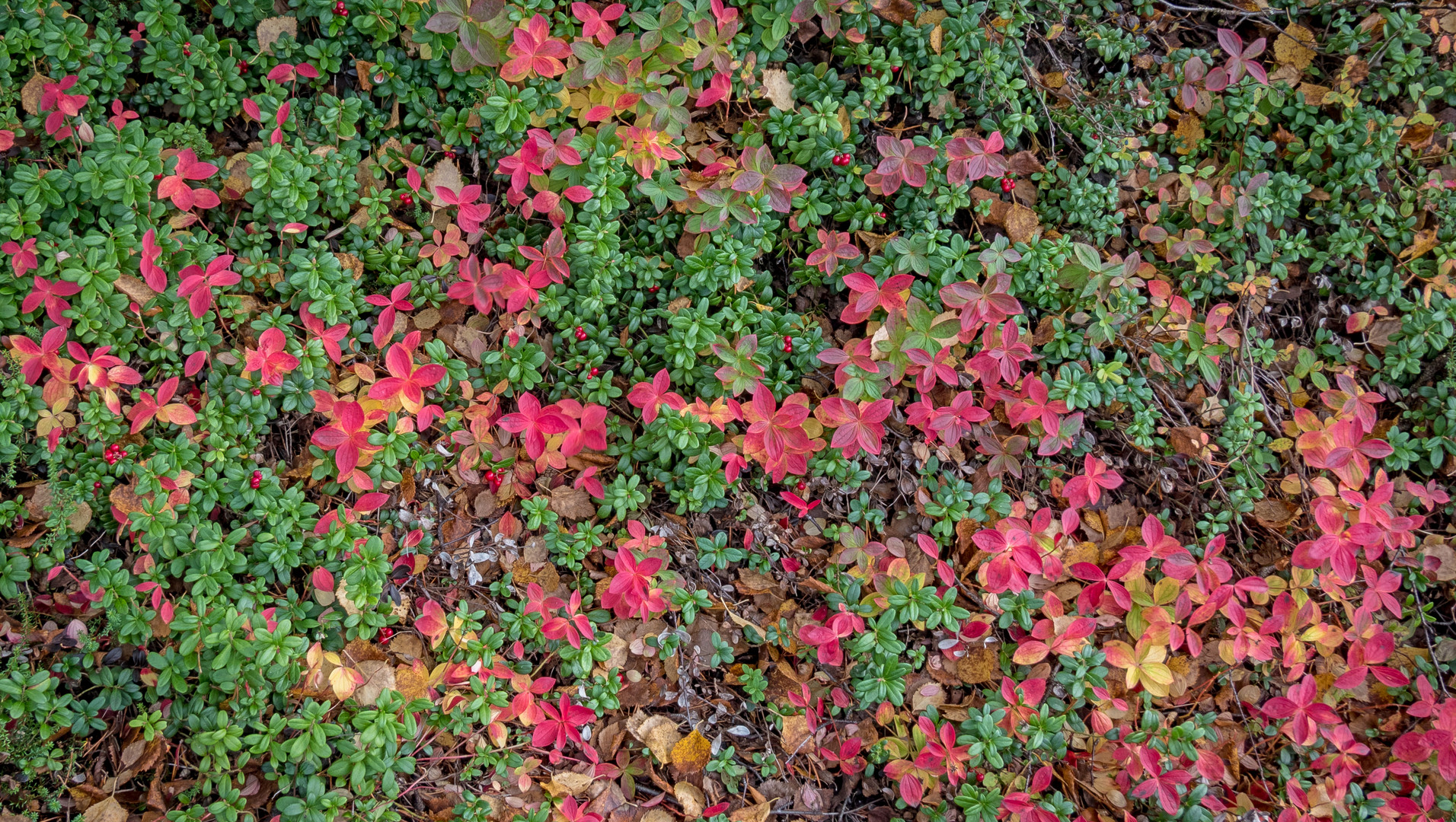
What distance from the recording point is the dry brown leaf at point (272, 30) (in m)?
2.99

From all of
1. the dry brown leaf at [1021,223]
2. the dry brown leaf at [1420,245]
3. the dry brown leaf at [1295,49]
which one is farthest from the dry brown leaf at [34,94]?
the dry brown leaf at [1420,245]

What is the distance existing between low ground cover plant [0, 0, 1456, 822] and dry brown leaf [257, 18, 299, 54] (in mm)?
11

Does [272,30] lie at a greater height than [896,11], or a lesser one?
lesser

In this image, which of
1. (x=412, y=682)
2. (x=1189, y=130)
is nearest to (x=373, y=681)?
(x=412, y=682)

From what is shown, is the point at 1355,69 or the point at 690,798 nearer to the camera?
the point at 690,798

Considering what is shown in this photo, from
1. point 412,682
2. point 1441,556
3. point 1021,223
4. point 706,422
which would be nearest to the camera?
point 412,682

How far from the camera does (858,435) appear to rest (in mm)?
2748

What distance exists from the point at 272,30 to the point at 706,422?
7.02 feet

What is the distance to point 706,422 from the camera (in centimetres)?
282

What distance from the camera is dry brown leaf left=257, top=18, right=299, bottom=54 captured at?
2.99 m

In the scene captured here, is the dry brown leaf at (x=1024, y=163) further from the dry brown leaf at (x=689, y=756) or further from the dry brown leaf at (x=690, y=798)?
the dry brown leaf at (x=690, y=798)

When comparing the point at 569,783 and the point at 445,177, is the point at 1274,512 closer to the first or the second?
the point at 569,783

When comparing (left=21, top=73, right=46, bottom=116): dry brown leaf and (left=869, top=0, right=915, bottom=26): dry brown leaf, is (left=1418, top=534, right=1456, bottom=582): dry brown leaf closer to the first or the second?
(left=869, top=0, right=915, bottom=26): dry brown leaf

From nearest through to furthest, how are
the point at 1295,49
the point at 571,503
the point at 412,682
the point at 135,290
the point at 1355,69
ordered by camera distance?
the point at 412,682
the point at 135,290
the point at 571,503
the point at 1355,69
the point at 1295,49
